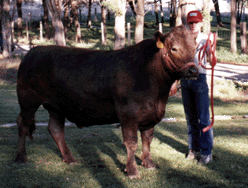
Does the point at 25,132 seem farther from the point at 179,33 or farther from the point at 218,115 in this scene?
the point at 218,115

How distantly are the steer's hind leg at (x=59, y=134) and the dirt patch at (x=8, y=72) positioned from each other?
11381 mm

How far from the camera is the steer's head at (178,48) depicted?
454 centimetres

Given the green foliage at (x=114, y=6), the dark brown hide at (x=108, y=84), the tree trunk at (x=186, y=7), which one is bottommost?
the dark brown hide at (x=108, y=84)

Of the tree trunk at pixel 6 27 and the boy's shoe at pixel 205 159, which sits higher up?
the tree trunk at pixel 6 27

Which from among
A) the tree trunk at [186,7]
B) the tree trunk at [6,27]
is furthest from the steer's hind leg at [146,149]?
the tree trunk at [6,27]

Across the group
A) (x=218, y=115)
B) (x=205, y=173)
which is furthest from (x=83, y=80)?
(x=218, y=115)

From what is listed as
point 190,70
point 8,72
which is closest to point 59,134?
point 190,70

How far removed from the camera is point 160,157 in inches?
237

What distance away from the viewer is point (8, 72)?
688 inches

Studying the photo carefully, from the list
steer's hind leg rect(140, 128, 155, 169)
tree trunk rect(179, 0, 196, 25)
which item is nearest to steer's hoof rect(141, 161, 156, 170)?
steer's hind leg rect(140, 128, 155, 169)

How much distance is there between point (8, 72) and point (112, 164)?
531 inches

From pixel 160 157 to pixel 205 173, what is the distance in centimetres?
104

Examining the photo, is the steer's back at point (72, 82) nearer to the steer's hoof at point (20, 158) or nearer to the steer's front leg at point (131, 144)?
the steer's front leg at point (131, 144)

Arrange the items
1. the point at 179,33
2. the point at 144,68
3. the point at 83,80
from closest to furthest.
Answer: the point at 179,33 < the point at 144,68 < the point at 83,80
